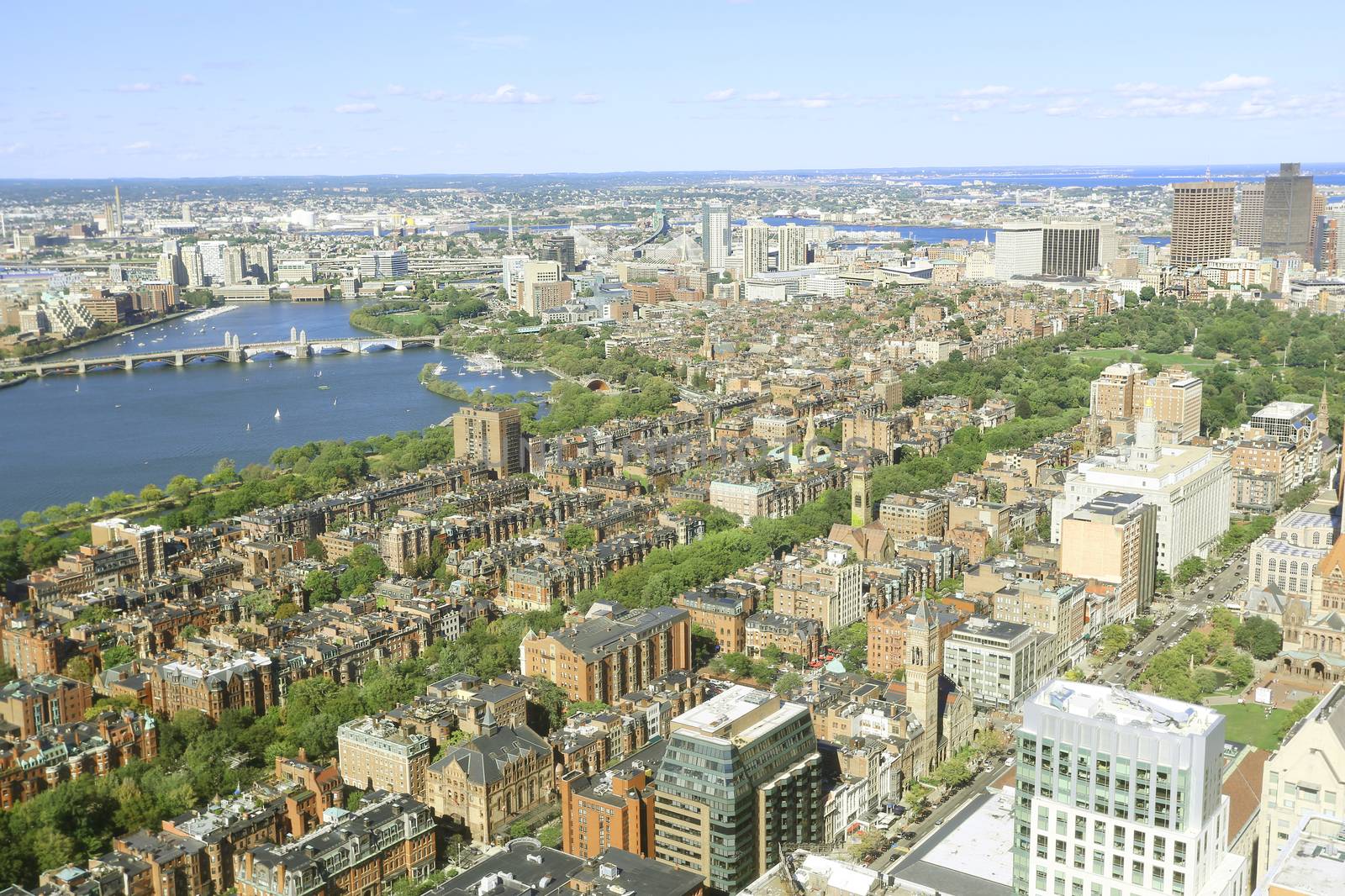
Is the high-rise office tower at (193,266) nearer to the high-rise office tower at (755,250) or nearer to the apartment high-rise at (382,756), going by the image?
the high-rise office tower at (755,250)

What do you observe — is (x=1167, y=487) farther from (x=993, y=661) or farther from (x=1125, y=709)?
(x=1125, y=709)

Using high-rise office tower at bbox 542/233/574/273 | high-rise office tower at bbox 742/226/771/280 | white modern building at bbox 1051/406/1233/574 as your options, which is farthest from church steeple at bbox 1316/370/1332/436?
high-rise office tower at bbox 542/233/574/273

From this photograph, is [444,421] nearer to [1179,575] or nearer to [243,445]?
[243,445]

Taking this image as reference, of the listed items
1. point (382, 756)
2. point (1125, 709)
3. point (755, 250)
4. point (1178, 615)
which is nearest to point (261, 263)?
point (755, 250)

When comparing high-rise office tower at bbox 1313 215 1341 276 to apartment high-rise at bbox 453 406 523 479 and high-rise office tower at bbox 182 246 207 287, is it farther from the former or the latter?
high-rise office tower at bbox 182 246 207 287

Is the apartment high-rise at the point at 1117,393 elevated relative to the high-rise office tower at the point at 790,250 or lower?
lower

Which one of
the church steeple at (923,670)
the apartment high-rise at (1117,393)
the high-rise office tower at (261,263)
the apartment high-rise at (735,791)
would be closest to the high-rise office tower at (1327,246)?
Result: the apartment high-rise at (1117,393)

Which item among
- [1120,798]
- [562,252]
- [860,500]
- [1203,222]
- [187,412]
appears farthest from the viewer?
[562,252]

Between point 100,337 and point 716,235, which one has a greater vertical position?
point 716,235
